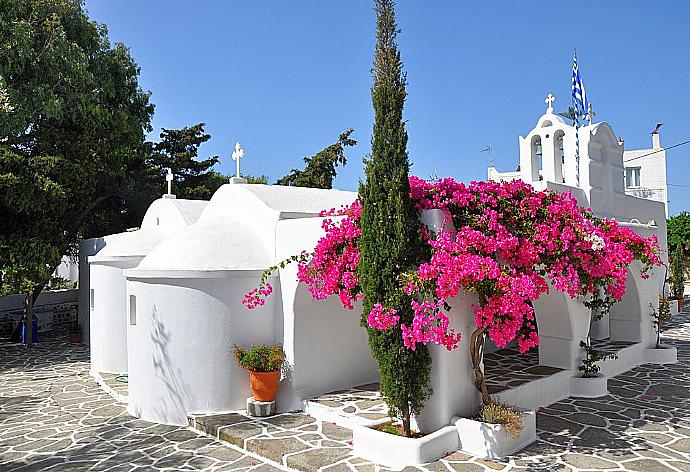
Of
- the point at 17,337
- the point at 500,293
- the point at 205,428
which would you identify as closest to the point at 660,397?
the point at 500,293

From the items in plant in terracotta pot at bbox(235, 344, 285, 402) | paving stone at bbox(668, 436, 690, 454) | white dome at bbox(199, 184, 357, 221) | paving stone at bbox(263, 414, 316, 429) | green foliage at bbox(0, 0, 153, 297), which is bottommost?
paving stone at bbox(668, 436, 690, 454)

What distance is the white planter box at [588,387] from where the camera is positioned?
10367 millimetres

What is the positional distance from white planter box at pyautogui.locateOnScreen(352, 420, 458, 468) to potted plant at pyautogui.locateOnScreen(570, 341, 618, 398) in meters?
3.98

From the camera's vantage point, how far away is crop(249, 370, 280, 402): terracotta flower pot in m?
9.27

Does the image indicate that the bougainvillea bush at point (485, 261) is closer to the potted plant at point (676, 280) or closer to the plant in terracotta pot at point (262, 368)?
the plant in terracotta pot at point (262, 368)

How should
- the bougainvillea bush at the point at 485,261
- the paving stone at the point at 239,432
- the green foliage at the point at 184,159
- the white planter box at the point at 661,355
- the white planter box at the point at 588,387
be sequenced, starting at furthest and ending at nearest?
the green foliage at the point at 184,159, the white planter box at the point at 661,355, the white planter box at the point at 588,387, the paving stone at the point at 239,432, the bougainvillea bush at the point at 485,261

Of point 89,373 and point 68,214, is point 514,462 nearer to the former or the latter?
point 89,373

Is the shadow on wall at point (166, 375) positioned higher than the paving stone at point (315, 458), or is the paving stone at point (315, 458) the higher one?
the shadow on wall at point (166, 375)

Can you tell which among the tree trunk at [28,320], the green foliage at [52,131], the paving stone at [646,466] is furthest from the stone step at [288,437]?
the tree trunk at [28,320]

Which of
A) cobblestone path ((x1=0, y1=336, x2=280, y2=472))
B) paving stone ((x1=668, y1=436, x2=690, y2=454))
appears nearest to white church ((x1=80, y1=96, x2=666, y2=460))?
cobblestone path ((x1=0, y1=336, x2=280, y2=472))

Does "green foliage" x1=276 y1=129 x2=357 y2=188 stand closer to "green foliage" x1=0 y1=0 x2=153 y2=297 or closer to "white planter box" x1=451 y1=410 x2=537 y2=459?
"green foliage" x1=0 y1=0 x2=153 y2=297

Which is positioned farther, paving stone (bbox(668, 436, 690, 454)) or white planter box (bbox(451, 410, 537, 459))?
paving stone (bbox(668, 436, 690, 454))

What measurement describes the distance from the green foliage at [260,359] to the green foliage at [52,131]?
10257mm

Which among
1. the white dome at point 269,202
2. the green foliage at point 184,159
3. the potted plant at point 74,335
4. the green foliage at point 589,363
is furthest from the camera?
the green foliage at point 184,159
